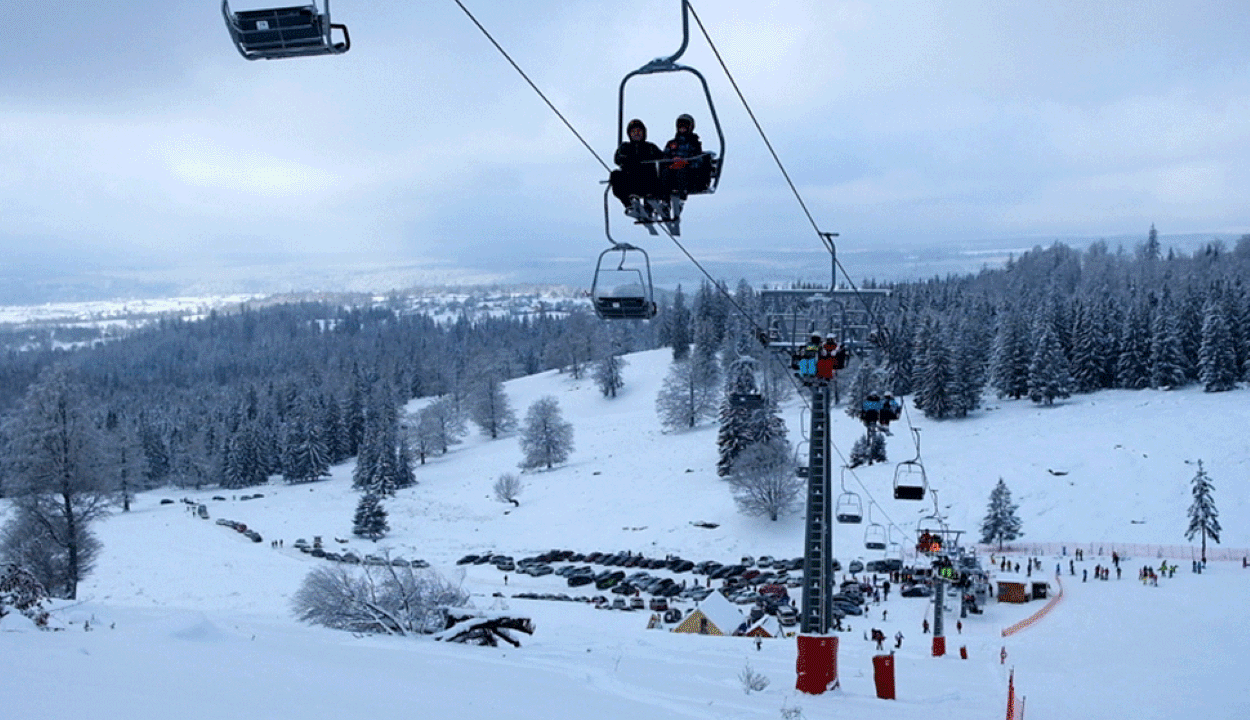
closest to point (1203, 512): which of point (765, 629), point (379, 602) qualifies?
point (765, 629)

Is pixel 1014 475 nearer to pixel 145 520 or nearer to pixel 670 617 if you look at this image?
pixel 670 617

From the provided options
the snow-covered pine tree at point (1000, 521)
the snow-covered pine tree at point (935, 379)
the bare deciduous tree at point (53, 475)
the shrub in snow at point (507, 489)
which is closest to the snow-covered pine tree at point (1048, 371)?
the snow-covered pine tree at point (935, 379)

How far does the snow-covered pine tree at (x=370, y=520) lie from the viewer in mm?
52594

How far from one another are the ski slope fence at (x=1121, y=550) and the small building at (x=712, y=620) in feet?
66.7

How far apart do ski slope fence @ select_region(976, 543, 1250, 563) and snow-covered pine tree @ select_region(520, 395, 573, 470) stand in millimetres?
34975

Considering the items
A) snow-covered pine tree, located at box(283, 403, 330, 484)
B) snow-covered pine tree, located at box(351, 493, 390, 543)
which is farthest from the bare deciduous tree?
snow-covered pine tree, located at box(283, 403, 330, 484)

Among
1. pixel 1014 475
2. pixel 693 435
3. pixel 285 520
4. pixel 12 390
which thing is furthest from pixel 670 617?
pixel 12 390

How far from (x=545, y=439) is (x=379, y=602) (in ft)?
171

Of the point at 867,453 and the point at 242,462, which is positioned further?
the point at 242,462

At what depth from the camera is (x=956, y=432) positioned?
202 feet

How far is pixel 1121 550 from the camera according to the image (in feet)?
137

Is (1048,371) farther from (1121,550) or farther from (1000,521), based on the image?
(1000,521)

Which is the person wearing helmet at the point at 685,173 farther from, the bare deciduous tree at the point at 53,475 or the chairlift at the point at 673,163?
the bare deciduous tree at the point at 53,475

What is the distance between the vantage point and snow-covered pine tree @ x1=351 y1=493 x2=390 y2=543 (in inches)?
2071
